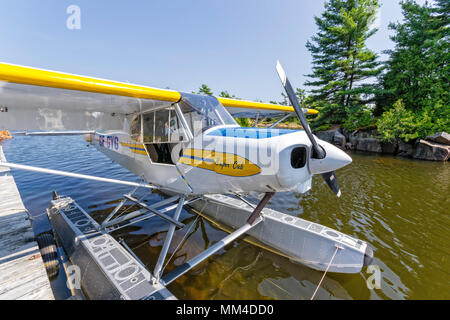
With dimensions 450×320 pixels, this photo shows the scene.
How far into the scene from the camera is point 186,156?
9.41 ft

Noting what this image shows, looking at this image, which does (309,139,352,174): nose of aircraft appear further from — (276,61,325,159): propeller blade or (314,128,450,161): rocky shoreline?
(314,128,450,161): rocky shoreline

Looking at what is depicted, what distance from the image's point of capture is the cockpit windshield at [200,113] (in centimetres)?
282

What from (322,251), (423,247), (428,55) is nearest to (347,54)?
(428,55)

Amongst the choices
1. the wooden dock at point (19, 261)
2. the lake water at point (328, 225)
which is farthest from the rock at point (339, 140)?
the wooden dock at point (19, 261)

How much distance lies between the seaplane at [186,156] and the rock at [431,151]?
15.4 metres

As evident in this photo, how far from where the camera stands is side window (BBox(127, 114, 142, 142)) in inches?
146

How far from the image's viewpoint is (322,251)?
9.89ft

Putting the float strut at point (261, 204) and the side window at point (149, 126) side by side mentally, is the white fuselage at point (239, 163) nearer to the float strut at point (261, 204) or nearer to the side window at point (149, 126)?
the float strut at point (261, 204)

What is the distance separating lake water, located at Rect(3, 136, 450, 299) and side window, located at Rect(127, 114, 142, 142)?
7.23 feet

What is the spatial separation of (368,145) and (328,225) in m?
15.6

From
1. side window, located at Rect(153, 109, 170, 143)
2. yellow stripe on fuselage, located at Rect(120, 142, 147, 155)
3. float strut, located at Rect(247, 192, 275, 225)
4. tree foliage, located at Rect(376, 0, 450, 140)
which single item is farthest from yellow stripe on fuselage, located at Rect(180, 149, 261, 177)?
tree foliage, located at Rect(376, 0, 450, 140)

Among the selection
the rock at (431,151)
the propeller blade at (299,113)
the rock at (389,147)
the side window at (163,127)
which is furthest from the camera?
the rock at (389,147)
